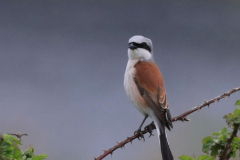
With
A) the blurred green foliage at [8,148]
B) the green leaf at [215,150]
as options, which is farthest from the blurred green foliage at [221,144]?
the blurred green foliage at [8,148]

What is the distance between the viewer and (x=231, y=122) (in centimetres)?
82

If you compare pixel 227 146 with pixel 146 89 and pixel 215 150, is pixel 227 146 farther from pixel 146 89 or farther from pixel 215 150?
pixel 146 89

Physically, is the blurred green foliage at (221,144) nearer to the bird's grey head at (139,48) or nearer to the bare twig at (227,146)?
the bare twig at (227,146)

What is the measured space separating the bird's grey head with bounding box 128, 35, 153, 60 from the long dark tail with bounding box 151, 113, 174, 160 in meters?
0.55

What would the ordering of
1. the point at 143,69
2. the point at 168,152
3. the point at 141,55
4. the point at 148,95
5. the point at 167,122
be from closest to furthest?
the point at 168,152 < the point at 167,122 < the point at 148,95 < the point at 143,69 < the point at 141,55

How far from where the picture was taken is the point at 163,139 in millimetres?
1692

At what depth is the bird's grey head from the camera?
2.17 meters

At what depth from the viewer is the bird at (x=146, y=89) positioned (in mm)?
1851

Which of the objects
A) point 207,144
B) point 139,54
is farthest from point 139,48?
point 207,144

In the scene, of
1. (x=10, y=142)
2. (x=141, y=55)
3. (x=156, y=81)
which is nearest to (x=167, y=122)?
(x=156, y=81)

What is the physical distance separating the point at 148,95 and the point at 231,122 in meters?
1.15

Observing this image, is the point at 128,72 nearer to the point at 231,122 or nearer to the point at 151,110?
the point at 151,110

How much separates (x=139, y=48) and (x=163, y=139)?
81cm

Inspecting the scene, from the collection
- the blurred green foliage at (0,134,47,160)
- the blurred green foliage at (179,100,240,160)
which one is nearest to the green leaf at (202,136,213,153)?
the blurred green foliage at (179,100,240,160)
